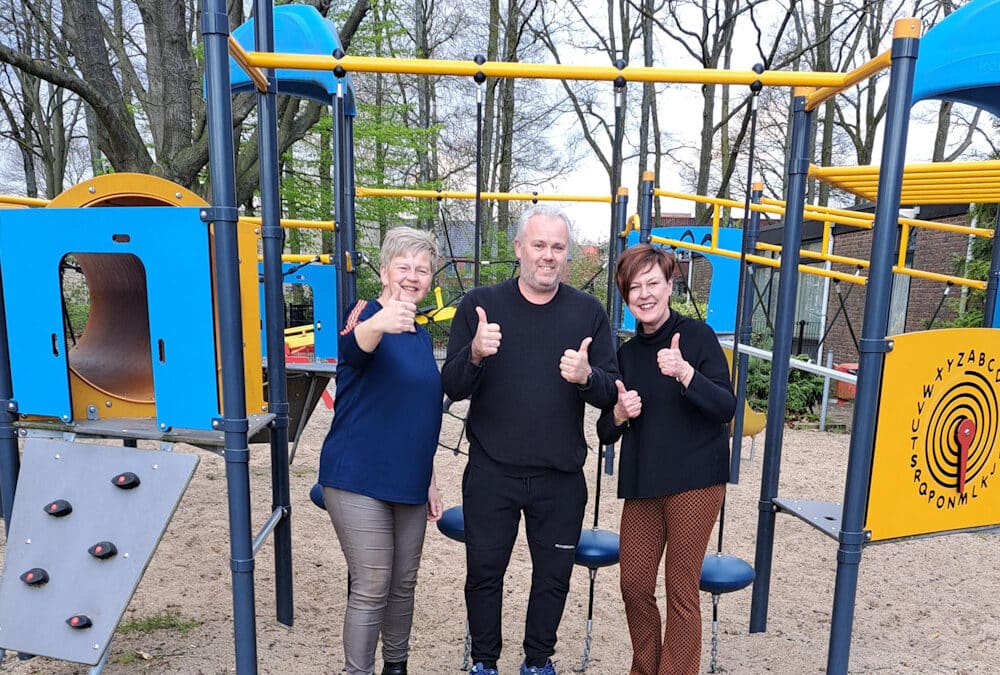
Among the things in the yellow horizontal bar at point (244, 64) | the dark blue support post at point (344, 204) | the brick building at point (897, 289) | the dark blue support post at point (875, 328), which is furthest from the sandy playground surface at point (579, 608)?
the brick building at point (897, 289)

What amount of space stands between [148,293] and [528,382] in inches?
47.5

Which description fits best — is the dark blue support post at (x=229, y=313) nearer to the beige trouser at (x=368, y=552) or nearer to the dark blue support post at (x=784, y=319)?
the beige trouser at (x=368, y=552)

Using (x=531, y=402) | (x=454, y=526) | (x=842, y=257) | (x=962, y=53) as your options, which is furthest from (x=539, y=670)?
(x=842, y=257)

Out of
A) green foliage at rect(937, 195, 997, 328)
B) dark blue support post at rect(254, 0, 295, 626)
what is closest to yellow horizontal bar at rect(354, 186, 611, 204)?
dark blue support post at rect(254, 0, 295, 626)

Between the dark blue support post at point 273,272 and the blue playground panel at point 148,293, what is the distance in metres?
0.40

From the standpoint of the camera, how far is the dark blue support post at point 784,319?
2.55 metres

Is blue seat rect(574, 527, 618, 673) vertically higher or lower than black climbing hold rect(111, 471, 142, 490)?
lower

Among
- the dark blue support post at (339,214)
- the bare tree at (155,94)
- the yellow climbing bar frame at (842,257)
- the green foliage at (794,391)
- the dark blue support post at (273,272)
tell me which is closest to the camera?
the dark blue support post at (273,272)

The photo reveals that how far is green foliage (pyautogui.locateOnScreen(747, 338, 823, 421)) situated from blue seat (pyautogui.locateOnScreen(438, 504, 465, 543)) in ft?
20.0

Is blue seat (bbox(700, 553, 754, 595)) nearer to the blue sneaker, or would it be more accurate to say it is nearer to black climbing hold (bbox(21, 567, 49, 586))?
the blue sneaker

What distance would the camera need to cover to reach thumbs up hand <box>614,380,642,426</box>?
2.02 meters

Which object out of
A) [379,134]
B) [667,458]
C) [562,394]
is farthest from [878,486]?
[379,134]

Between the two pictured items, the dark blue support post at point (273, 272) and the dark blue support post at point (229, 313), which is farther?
the dark blue support post at point (273, 272)

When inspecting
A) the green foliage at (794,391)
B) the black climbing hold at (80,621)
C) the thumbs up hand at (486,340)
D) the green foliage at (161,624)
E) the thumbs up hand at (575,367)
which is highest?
the thumbs up hand at (486,340)
